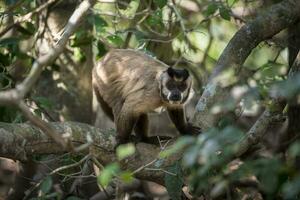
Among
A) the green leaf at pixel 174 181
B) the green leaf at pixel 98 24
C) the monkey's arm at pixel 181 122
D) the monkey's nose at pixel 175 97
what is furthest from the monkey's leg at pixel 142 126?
the green leaf at pixel 174 181

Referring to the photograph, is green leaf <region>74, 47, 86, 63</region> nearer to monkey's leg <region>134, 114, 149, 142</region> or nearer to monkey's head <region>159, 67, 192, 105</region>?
monkey's leg <region>134, 114, 149, 142</region>

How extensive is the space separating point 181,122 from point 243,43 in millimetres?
1048

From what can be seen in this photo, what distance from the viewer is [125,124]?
564 cm

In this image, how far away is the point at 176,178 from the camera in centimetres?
487

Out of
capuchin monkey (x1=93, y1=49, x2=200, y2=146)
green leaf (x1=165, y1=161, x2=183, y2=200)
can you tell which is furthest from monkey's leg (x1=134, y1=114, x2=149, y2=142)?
green leaf (x1=165, y1=161, x2=183, y2=200)

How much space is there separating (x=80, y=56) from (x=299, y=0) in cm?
254

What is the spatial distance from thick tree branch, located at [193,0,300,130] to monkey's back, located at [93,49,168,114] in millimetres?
481

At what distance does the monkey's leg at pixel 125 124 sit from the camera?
5.57m

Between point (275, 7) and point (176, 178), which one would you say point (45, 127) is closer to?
point (176, 178)

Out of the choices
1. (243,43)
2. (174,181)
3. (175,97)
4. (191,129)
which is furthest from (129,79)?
(174,181)

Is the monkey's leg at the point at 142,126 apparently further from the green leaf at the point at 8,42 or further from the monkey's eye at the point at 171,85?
the green leaf at the point at 8,42

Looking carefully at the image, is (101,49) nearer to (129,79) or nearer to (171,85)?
(129,79)

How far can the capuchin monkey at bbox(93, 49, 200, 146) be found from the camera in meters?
5.63

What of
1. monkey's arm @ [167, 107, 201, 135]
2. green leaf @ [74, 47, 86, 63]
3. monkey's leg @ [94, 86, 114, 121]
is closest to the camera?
monkey's arm @ [167, 107, 201, 135]
